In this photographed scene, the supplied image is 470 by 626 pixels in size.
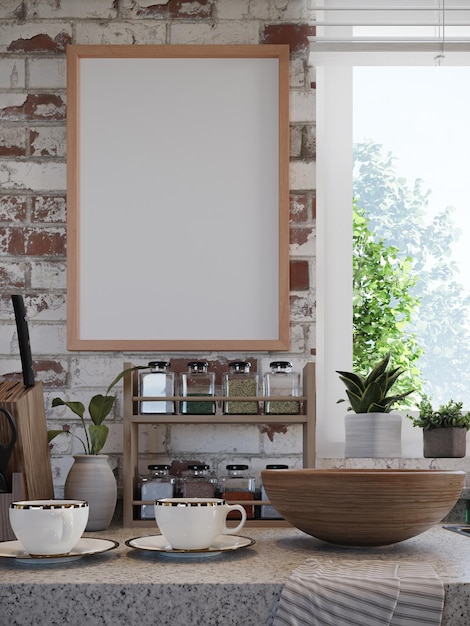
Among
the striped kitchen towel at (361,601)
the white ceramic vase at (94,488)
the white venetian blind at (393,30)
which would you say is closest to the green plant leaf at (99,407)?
the white ceramic vase at (94,488)

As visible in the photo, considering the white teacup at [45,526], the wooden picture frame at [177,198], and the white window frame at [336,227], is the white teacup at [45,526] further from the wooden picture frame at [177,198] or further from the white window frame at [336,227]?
the white window frame at [336,227]

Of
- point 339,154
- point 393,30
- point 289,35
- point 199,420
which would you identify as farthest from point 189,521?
point 393,30

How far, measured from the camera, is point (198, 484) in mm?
1770

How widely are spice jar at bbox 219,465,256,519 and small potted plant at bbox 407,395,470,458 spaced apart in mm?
411

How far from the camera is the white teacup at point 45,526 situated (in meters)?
1.18

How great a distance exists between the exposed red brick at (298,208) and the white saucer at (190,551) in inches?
34.7

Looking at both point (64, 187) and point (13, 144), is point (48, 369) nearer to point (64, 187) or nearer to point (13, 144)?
point (64, 187)

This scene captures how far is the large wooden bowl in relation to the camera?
4.14 feet

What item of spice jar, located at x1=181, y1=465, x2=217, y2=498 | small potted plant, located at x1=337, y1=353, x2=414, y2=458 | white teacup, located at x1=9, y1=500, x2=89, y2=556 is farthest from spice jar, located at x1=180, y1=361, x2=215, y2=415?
white teacup, located at x1=9, y1=500, x2=89, y2=556

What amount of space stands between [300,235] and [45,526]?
3.49 feet

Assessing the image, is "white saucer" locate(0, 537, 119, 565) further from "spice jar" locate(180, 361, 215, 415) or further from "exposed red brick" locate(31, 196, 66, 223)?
"exposed red brick" locate(31, 196, 66, 223)

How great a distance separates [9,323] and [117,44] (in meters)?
0.71

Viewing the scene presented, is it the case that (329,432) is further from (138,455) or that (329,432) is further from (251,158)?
(251,158)

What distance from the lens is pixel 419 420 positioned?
1.97 m
